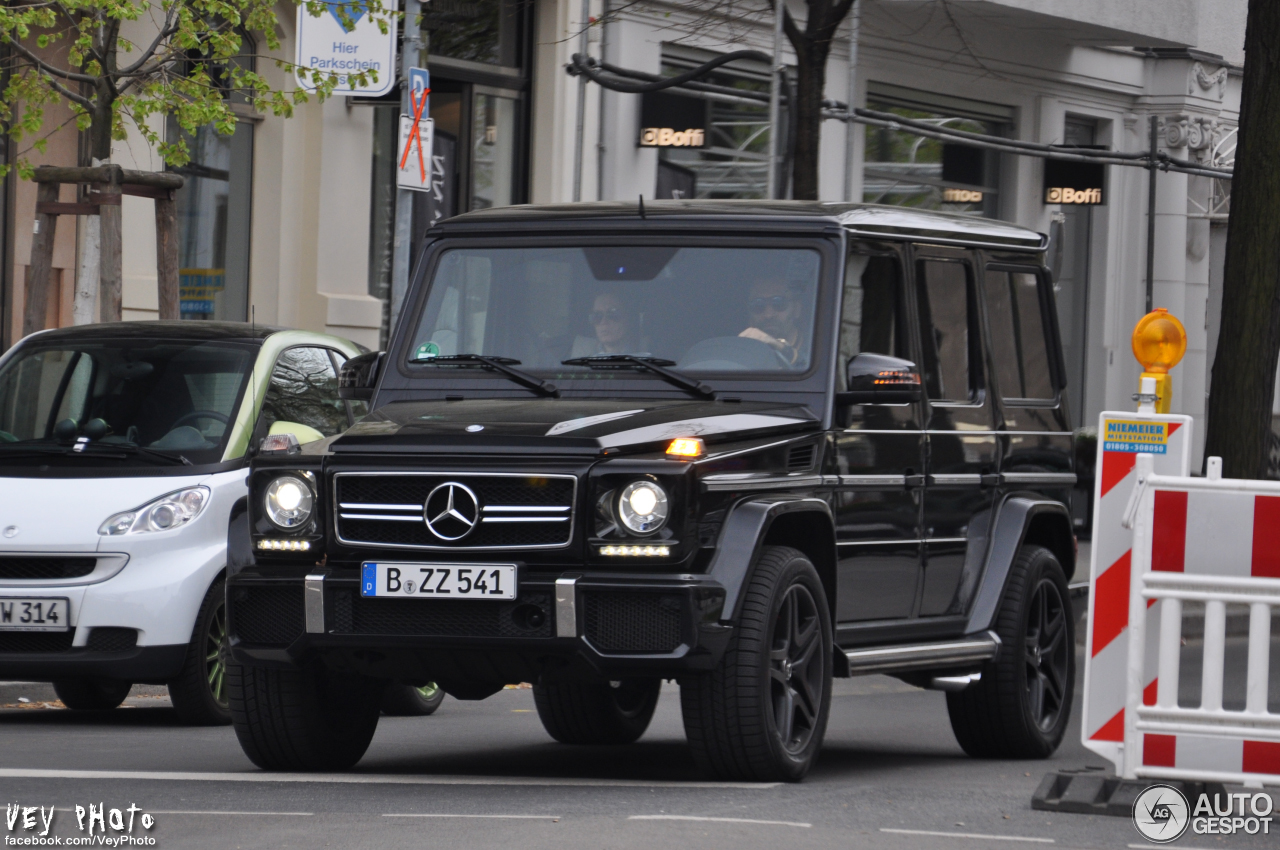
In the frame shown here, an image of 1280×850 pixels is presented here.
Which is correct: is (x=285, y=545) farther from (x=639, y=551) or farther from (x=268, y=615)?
(x=639, y=551)

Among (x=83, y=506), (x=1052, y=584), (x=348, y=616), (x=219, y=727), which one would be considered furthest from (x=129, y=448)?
(x=1052, y=584)

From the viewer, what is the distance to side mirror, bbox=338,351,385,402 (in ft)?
28.6

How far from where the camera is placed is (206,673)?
33.3 feet

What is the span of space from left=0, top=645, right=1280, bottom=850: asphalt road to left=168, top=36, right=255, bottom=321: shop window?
399 inches

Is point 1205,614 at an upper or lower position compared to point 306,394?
lower

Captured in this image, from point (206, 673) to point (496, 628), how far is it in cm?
329

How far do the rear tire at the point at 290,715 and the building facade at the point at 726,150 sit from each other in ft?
35.5

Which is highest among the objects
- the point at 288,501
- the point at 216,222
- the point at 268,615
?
the point at 216,222

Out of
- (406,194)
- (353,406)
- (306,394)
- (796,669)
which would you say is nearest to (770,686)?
(796,669)

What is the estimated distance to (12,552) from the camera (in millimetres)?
9836

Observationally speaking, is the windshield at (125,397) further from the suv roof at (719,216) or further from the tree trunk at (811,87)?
the tree trunk at (811,87)

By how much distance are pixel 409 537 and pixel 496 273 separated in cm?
165

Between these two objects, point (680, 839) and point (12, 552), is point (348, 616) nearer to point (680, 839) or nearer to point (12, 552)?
point (680, 839)

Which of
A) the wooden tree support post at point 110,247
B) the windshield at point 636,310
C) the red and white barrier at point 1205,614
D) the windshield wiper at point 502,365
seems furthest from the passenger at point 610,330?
the wooden tree support post at point 110,247
